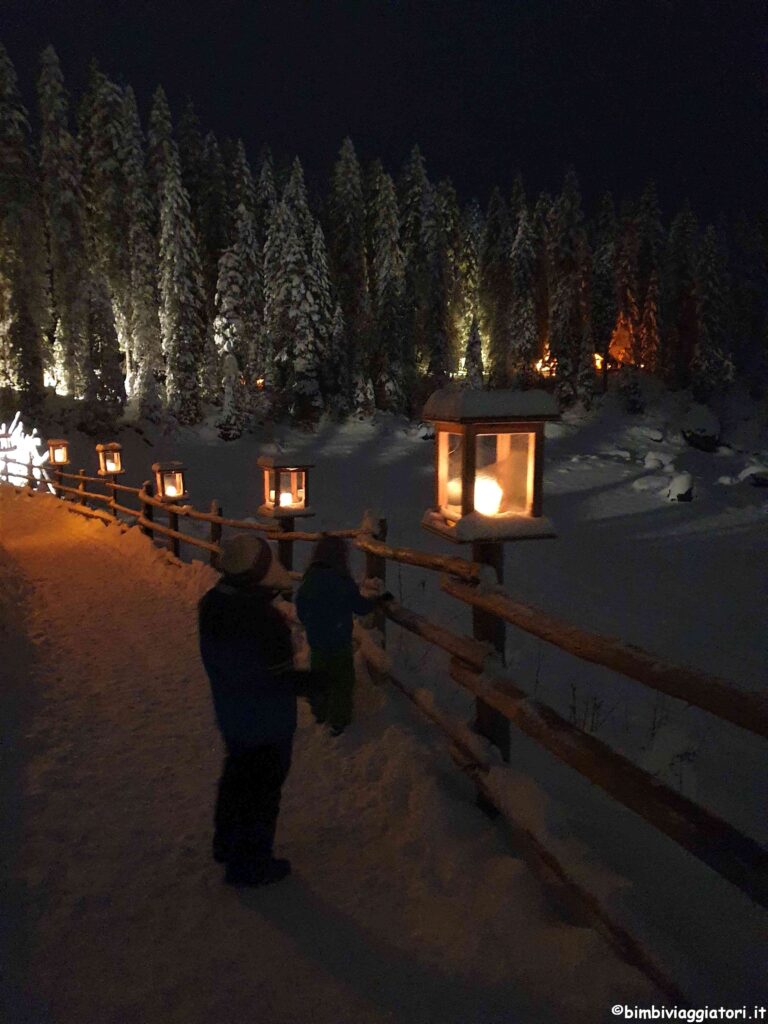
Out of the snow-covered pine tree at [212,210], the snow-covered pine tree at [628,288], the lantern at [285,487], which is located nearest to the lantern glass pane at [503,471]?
the lantern at [285,487]

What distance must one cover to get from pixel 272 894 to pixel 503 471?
2857mm

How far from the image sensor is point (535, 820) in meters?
3.41

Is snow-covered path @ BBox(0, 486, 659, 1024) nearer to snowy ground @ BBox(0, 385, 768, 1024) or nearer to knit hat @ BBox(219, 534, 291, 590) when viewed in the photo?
snowy ground @ BBox(0, 385, 768, 1024)

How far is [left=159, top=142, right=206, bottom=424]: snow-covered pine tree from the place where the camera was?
36.6 metres

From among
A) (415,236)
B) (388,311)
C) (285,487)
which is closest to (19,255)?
(388,311)

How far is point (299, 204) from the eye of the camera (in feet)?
133

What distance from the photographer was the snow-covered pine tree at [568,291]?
1861 inches

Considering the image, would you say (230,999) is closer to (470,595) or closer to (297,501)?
(470,595)

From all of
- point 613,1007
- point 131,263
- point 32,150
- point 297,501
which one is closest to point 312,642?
point 613,1007

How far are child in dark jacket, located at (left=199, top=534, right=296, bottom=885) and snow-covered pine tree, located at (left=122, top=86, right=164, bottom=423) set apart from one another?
121 ft

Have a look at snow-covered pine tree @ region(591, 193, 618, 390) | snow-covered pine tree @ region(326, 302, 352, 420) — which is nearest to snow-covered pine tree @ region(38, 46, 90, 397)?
snow-covered pine tree @ region(326, 302, 352, 420)

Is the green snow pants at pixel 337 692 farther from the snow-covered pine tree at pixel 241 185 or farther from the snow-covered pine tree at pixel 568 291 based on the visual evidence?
the snow-covered pine tree at pixel 568 291

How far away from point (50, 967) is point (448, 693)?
4.49 meters

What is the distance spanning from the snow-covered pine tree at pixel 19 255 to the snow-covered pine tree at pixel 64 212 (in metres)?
0.89
